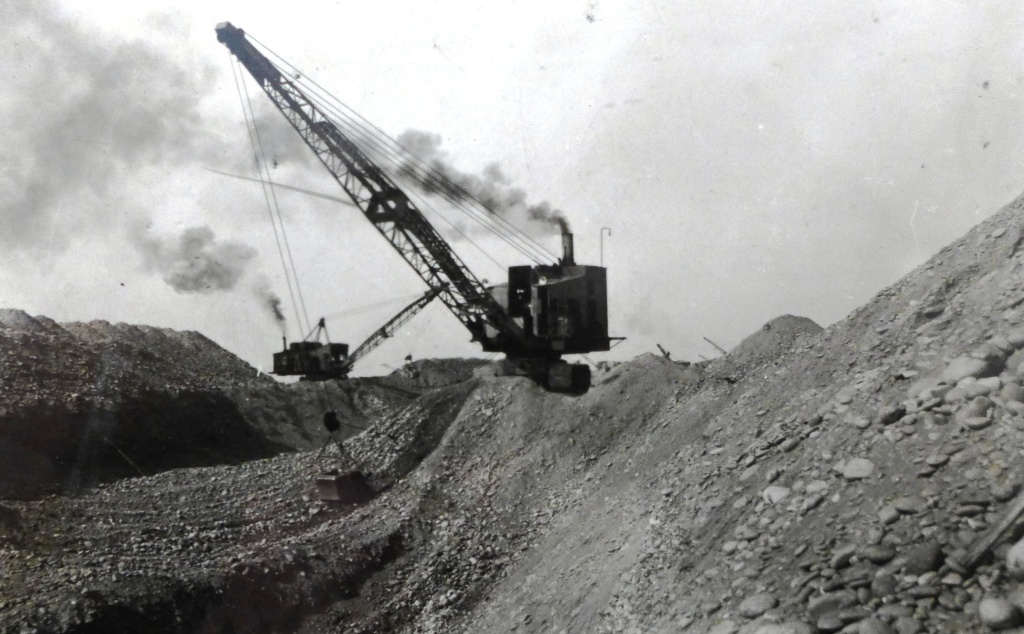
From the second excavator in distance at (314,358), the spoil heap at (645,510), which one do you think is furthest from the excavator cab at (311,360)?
the spoil heap at (645,510)

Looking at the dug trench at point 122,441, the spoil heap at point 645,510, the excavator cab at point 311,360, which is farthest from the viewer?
A: the excavator cab at point 311,360

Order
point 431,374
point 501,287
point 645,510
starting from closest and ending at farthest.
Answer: point 645,510
point 501,287
point 431,374

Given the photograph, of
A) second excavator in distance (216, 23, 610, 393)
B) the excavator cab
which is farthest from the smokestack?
the excavator cab

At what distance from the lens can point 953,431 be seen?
603 centimetres

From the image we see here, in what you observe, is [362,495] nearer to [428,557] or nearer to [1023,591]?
[428,557]

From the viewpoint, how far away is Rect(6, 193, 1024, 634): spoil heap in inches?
219

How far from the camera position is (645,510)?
8734 millimetres

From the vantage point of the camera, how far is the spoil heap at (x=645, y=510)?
219 inches

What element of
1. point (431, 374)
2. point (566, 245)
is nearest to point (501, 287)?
point (566, 245)

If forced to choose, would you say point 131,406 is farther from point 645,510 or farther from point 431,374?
point 645,510

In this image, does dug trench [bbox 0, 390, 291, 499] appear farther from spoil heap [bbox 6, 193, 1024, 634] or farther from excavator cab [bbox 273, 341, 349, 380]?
spoil heap [bbox 6, 193, 1024, 634]

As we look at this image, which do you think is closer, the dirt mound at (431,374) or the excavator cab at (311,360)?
the excavator cab at (311,360)

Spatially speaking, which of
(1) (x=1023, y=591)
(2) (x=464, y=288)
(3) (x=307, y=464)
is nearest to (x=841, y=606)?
(1) (x=1023, y=591)

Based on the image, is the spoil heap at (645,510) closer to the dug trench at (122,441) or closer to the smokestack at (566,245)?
the dug trench at (122,441)
